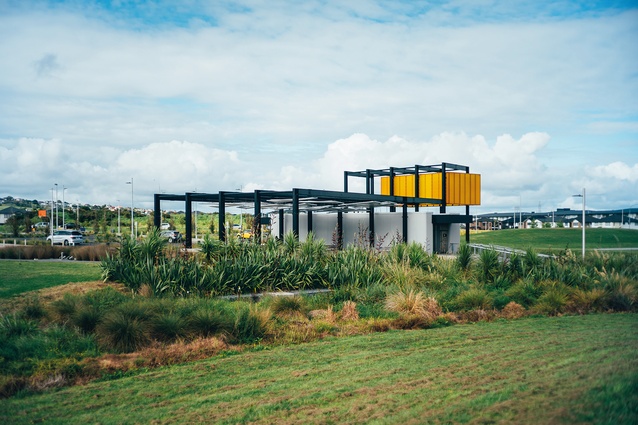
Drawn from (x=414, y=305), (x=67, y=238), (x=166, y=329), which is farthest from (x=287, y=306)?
(x=67, y=238)

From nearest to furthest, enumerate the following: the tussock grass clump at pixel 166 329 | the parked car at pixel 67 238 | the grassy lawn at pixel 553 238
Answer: the tussock grass clump at pixel 166 329, the parked car at pixel 67 238, the grassy lawn at pixel 553 238

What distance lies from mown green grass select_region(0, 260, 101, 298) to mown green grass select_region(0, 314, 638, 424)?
728 cm

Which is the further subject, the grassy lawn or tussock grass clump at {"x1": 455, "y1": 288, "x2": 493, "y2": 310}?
the grassy lawn

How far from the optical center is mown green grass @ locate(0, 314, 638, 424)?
4.42m

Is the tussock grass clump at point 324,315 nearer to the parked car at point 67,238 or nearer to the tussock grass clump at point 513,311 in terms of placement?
the tussock grass clump at point 513,311

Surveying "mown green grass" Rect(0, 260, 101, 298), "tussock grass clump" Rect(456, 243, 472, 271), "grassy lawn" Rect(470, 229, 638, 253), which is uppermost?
"tussock grass clump" Rect(456, 243, 472, 271)

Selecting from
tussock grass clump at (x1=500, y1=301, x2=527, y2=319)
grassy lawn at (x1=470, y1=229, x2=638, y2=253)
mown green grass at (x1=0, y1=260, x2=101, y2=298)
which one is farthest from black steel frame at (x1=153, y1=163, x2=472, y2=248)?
grassy lawn at (x1=470, y1=229, x2=638, y2=253)

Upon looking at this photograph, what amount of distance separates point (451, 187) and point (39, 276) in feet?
89.0

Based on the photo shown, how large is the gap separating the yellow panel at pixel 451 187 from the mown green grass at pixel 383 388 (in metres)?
27.8

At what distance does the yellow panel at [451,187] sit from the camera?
116 ft

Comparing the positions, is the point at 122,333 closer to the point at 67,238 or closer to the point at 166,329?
the point at 166,329

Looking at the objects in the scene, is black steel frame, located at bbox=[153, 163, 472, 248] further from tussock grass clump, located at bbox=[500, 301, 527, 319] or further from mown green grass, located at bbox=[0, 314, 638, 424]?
mown green grass, located at bbox=[0, 314, 638, 424]

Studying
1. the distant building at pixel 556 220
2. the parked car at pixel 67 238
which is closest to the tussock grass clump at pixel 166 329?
the parked car at pixel 67 238

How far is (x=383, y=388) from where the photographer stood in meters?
5.59
